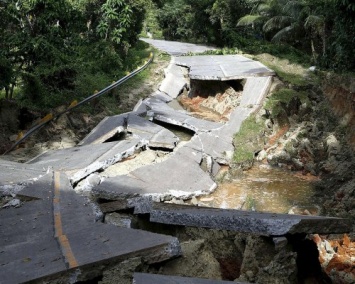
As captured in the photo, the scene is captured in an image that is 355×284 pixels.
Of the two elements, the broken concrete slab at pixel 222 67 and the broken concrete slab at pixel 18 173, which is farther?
the broken concrete slab at pixel 222 67

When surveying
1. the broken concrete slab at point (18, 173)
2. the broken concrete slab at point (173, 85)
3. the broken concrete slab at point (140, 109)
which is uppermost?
→ the broken concrete slab at point (18, 173)

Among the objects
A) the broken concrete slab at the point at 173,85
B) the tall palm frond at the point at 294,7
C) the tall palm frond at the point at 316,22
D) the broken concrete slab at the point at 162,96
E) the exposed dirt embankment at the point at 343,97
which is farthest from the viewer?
the tall palm frond at the point at 294,7

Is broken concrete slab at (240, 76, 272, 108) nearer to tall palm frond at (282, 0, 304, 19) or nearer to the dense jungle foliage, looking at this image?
the dense jungle foliage

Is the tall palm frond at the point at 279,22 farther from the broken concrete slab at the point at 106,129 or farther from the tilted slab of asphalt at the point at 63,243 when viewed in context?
the tilted slab of asphalt at the point at 63,243

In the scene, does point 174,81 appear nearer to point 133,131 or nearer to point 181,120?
point 181,120

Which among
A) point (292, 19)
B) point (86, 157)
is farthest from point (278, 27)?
point (86, 157)

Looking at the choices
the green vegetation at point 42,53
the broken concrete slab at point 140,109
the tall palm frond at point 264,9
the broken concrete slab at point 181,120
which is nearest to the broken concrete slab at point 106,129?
the broken concrete slab at point 140,109
